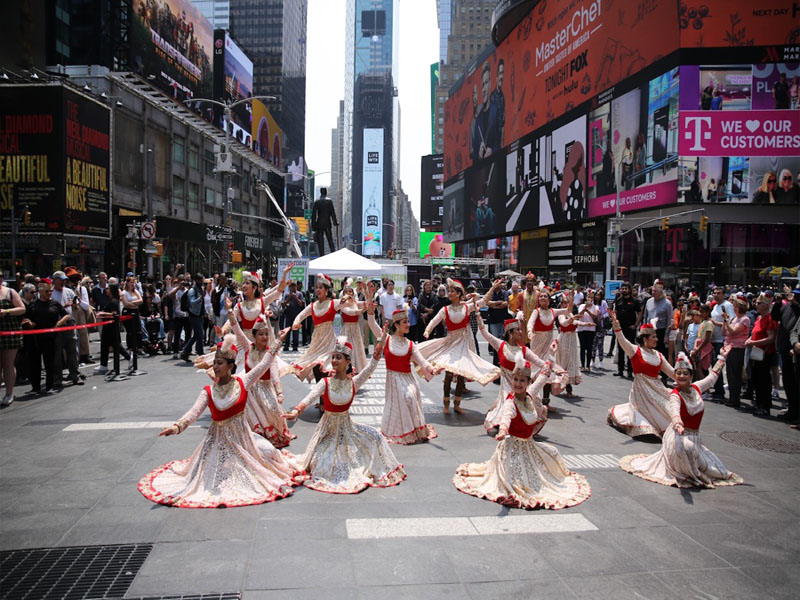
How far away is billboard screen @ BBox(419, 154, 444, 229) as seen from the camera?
12044 cm

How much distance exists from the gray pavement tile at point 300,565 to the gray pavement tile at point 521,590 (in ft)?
2.82

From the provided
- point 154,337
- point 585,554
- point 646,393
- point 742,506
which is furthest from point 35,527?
point 154,337

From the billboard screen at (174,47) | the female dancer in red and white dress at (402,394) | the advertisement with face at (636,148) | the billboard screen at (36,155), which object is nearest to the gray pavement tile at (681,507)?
the female dancer in red and white dress at (402,394)

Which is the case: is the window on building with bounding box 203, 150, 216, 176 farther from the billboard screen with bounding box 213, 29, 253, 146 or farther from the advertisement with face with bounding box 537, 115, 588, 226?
the advertisement with face with bounding box 537, 115, 588, 226

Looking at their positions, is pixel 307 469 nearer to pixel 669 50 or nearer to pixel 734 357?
pixel 734 357

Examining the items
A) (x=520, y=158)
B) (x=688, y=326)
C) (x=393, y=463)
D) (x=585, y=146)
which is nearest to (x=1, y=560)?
(x=393, y=463)

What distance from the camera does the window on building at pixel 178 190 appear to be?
38.2 m

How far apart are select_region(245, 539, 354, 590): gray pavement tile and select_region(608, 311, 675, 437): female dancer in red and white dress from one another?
5293 mm

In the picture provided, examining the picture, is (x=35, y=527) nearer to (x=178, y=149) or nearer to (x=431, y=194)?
A: (x=178, y=149)

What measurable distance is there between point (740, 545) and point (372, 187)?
176 m

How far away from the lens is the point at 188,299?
559 inches

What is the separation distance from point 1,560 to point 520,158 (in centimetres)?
5474

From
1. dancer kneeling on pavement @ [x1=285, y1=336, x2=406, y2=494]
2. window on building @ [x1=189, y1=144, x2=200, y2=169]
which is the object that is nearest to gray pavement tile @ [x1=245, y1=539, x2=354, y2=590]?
dancer kneeling on pavement @ [x1=285, y1=336, x2=406, y2=494]

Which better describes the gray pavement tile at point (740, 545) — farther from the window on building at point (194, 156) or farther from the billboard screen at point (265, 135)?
A: the billboard screen at point (265, 135)
